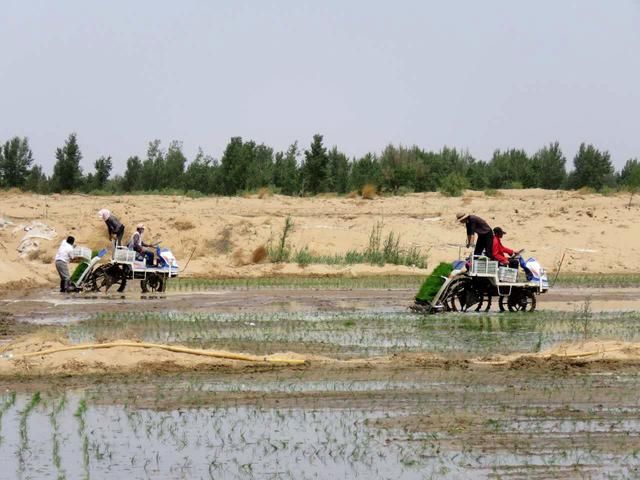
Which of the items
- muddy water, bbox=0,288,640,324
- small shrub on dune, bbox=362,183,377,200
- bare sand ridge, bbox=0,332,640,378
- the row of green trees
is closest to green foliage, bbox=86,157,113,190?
the row of green trees

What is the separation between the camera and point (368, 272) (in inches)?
1549

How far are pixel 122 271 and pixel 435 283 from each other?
940 cm

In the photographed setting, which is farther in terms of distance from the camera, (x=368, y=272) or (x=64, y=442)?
(x=368, y=272)

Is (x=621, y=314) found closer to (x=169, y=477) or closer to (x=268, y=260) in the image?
(x=169, y=477)

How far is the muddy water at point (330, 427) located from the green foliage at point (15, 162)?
53.1 meters

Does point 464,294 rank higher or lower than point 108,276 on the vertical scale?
higher

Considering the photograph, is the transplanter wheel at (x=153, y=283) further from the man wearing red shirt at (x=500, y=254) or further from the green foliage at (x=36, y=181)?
the green foliage at (x=36, y=181)

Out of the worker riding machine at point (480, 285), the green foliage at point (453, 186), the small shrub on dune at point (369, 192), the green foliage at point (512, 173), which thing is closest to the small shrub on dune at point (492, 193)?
the green foliage at point (453, 186)

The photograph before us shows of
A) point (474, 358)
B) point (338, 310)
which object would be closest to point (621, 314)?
point (338, 310)

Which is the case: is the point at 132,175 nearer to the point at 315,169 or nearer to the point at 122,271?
the point at 315,169

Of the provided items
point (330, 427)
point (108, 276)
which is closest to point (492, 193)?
point (108, 276)

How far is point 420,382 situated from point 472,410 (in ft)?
6.38

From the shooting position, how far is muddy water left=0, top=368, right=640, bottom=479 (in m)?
10.5

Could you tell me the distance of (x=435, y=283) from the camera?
24062 millimetres
